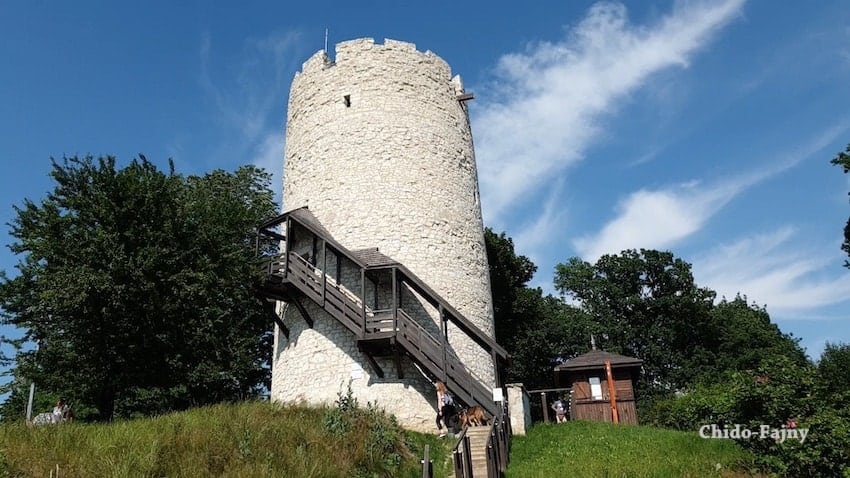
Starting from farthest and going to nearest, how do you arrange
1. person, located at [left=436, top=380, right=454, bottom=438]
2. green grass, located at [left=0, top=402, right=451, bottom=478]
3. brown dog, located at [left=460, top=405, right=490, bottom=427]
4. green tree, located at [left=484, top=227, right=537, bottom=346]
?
green tree, located at [left=484, top=227, right=537, bottom=346]
person, located at [left=436, top=380, right=454, bottom=438]
brown dog, located at [left=460, top=405, right=490, bottom=427]
green grass, located at [left=0, top=402, right=451, bottom=478]

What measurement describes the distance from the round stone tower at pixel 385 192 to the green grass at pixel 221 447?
11.1 feet

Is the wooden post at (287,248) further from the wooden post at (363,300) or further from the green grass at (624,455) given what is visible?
the green grass at (624,455)

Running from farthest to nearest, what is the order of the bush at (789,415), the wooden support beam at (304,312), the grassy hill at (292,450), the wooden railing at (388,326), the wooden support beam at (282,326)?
the wooden support beam at (282,326) < the wooden support beam at (304,312) < the wooden railing at (388,326) < the bush at (789,415) < the grassy hill at (292,450)

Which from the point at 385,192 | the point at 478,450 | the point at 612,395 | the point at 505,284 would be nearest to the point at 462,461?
the point at 478,450

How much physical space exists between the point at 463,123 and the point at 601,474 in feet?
38.8

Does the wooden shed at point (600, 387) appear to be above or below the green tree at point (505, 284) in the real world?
below

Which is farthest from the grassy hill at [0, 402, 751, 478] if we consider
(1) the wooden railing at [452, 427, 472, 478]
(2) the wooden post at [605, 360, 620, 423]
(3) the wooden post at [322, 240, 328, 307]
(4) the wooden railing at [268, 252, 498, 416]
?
(2) the wooden post at [605, 360, 620, 423]

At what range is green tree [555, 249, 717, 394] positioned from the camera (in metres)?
35.1

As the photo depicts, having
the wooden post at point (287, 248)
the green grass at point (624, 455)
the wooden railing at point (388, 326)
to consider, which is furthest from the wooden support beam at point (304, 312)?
the green grass at point (624, 455)

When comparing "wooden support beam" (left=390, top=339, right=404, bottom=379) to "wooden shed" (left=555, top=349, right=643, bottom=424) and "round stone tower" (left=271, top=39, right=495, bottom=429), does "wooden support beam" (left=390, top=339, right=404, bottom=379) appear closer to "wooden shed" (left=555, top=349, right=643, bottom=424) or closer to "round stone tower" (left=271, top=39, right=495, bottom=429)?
"round stone tower" (left=271, top=39, right=495, bottom=429)

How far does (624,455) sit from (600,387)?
394 inches

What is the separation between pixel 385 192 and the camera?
54.3ft

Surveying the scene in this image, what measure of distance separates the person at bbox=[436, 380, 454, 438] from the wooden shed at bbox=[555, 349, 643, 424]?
27.2 ft

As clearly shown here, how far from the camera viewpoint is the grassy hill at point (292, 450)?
8.21 meters
